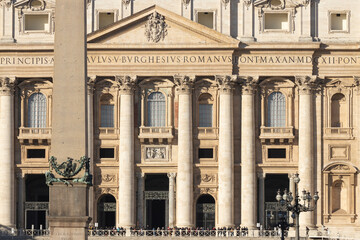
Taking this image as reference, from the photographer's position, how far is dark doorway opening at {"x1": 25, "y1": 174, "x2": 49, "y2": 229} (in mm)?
85000

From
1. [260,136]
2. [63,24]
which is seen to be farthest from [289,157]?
[63,24]

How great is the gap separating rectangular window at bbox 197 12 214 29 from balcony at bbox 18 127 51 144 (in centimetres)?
1220

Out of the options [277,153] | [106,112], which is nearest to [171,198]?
[106,112]

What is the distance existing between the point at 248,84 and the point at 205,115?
11.4ft

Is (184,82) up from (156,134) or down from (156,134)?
up

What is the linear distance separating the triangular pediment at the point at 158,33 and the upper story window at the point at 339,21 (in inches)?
261

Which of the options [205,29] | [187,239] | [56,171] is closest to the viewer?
[56,171]

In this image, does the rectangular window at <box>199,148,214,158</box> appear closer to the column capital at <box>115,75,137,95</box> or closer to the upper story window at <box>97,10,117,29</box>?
the column capital at <box>115,75,137,95</box>

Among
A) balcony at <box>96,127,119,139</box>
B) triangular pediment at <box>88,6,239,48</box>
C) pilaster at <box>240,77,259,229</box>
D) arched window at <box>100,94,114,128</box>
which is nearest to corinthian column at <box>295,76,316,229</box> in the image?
pilaster at <box>240,77,259,229</box>

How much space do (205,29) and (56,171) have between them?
47.0 meters

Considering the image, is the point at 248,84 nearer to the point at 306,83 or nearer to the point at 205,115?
the point at 205,115

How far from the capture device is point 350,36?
85.1m

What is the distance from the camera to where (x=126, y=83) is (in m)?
84.3

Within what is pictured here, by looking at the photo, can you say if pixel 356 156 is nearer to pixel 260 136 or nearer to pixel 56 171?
pixel 260 136
